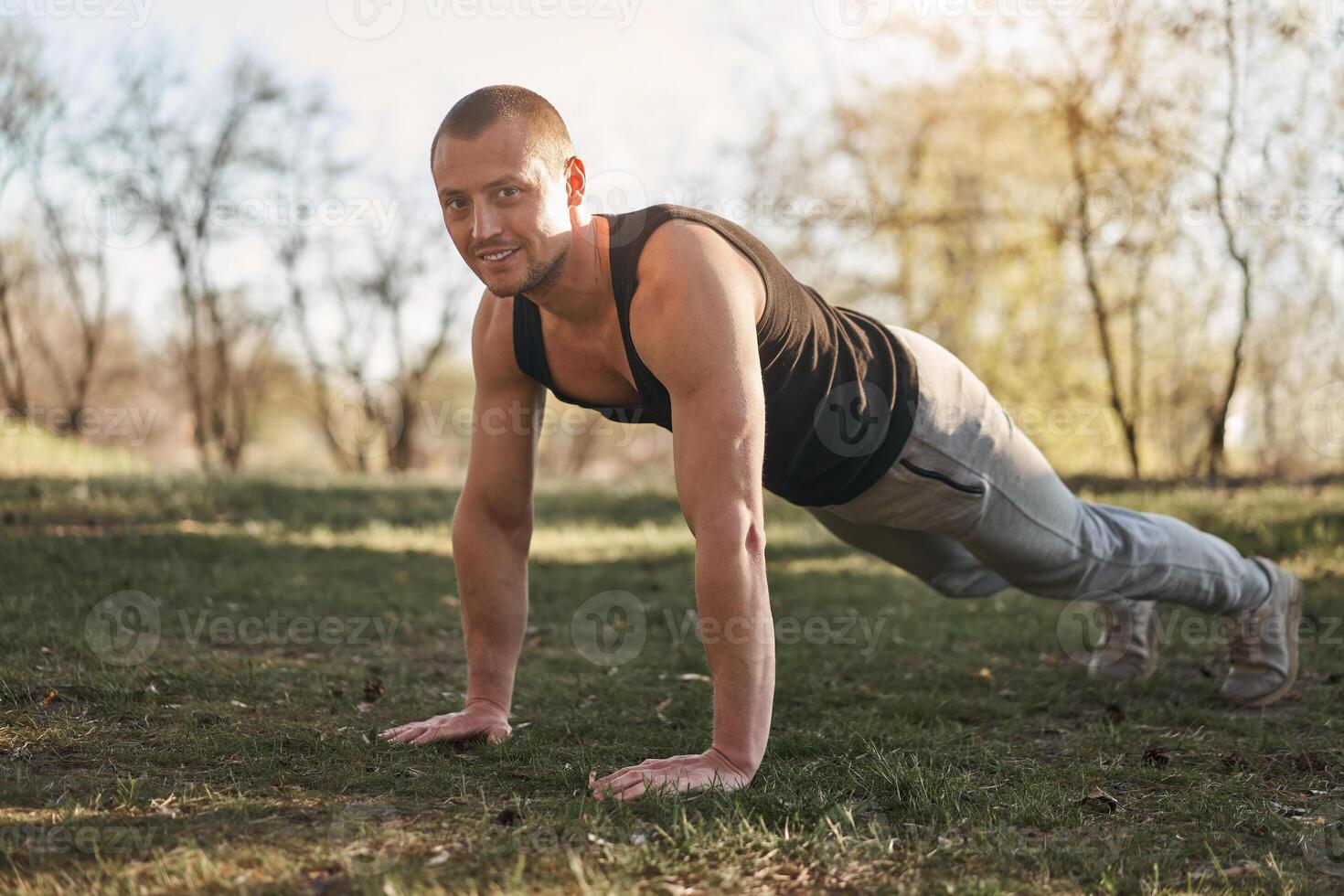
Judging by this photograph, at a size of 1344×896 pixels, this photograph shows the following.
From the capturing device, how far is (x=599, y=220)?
9.21 ft

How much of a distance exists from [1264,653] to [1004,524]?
117cm

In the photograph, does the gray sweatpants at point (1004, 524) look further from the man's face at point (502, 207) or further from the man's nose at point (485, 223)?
the man's nose at point (485, 223)

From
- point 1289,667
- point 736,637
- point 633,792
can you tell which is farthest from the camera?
point 1289,667

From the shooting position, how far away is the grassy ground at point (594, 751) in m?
2.11

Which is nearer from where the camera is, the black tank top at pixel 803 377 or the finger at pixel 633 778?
the finger at pixel 633 778

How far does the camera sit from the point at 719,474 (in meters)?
2.54

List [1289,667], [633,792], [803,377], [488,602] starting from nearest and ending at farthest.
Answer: [633,792]
[803,377]
[488,602]
[1289,667]

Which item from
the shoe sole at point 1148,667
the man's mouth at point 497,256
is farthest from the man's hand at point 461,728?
the shoe sole at point 1148,667

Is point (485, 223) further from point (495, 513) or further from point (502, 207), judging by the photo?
point (495, 513)

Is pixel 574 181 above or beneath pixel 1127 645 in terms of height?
above

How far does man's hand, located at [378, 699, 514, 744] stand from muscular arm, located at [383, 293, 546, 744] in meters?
0.02

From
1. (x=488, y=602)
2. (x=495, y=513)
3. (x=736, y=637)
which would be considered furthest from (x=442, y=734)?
(x=736, y=637)

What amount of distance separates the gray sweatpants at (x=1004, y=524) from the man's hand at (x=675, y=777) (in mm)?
1022

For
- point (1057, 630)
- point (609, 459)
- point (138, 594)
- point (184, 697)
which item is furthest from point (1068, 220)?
point (609, 459)
